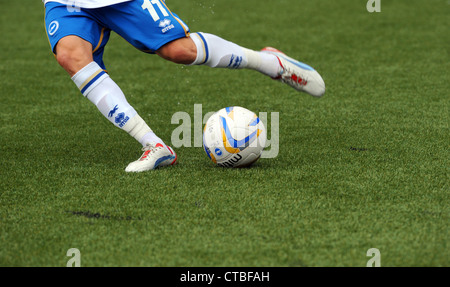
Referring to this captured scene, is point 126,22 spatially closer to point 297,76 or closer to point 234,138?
point 234,138

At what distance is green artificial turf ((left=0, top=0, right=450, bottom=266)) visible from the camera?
101 inches

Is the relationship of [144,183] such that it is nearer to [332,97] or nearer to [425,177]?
[425,177]

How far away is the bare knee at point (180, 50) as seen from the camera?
11.8ft

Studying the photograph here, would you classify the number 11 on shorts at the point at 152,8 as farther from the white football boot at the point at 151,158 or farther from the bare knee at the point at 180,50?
the white football boot at the point at 151,158

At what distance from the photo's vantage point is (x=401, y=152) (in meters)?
3.81

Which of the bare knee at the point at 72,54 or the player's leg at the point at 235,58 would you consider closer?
the bare knee at the point at 72,54

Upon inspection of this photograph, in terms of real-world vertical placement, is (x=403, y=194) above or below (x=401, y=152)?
below

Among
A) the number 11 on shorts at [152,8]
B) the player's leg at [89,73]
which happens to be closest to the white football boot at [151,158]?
the player's leg at [89,73]

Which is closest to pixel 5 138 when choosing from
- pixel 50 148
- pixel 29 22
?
pixel 50 148

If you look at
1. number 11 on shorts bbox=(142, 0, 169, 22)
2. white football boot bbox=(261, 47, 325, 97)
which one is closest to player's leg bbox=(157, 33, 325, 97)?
white football boot bbox=(261, 47, 325, 97)

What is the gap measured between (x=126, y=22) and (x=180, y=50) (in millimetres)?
344

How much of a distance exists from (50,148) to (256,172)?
1425mm

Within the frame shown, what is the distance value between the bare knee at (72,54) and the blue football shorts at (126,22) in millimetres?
37

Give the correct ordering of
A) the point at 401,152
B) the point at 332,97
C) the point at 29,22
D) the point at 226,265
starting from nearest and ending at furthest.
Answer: the point at 226,265, the point at 401,152, the point at 332,97, the point at 29,22
